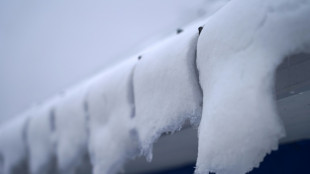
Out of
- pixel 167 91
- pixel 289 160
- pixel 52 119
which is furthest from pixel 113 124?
pixel 289 160

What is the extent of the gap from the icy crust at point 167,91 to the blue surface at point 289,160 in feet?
5.26

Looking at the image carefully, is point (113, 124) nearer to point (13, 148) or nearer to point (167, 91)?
point (167, 91)

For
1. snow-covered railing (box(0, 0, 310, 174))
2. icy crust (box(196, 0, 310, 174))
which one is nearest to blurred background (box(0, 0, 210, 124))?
snow-covered railing (box(0, 0, 310, 174))

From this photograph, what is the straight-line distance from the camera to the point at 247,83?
43.6 inches

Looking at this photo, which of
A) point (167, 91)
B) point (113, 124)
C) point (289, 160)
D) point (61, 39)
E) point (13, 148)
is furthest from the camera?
point (61, 39)

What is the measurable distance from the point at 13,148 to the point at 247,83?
9.14 feet

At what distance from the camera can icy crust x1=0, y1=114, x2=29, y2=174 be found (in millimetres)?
2914

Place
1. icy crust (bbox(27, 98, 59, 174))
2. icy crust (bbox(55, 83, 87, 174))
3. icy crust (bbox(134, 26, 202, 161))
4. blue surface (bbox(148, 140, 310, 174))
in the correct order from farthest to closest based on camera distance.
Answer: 1. icy crust (bbox(27, 98, 59, 174))
2. blue surface (bbox(148, 140, 310, 174))
3. icy crust (bbox(55, 83, 87, 174))
4. icy crust (bbox(134, 26, 202, 161))

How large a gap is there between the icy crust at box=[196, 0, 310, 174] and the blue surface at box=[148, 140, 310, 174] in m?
1.76

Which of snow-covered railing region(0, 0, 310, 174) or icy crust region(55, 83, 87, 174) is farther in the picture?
icy crust region(55, 83, 87, 174)

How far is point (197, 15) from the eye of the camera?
3121 millimetres

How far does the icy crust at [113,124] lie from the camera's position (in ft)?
6.07

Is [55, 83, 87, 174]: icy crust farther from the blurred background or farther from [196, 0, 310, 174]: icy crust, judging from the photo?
the blurred background

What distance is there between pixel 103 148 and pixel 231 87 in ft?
3.90
